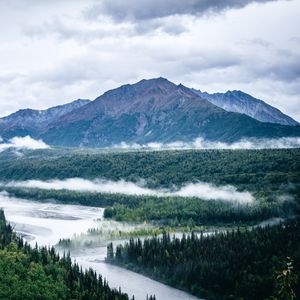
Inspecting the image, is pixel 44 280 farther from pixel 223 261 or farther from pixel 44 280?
pixel 223 261

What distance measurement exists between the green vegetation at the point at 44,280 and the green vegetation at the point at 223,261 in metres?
25.0

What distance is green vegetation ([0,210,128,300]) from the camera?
12731cm

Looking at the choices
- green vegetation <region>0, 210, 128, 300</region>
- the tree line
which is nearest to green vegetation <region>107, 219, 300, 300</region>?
the tree line

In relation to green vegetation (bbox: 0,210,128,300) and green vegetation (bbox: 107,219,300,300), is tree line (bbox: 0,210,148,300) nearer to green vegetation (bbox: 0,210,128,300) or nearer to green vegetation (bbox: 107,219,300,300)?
green vegetation (bbox: 0,210,128,300)

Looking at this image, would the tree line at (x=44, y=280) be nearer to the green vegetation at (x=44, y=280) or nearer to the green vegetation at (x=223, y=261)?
the green vegetation at (x=44, y=280)

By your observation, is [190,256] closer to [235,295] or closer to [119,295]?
[235,295]

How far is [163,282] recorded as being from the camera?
16012 centimetres

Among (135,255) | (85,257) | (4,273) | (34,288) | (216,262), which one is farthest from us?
(85,257)

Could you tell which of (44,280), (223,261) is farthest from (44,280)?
(223,261)

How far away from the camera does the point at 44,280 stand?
13700 cm

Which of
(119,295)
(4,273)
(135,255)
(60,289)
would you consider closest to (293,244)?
(135,255)

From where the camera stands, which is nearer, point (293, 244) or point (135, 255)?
point (293, 244)

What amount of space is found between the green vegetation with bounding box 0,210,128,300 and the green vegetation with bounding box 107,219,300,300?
2502 centimetres

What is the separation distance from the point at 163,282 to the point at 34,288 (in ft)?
144
